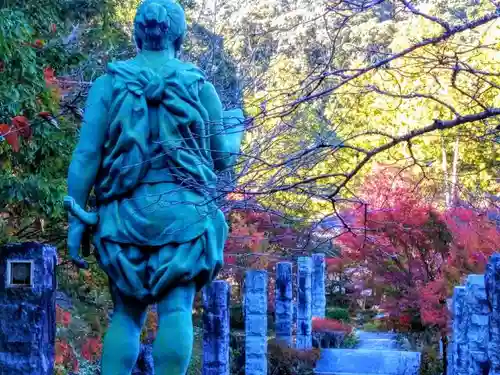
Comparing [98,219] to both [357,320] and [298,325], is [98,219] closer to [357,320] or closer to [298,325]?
[298,325]

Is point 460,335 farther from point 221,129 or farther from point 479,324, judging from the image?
point 221,129

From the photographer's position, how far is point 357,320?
102 ft

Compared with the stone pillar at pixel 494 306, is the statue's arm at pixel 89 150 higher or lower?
higher

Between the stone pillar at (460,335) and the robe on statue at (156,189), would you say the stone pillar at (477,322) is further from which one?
the robe on statue at (156,189)

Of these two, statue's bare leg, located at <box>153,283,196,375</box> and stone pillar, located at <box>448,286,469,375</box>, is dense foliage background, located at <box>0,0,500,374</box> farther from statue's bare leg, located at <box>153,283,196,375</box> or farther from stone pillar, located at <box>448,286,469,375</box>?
stone pillar, located at <box>448,286,469,375</box>

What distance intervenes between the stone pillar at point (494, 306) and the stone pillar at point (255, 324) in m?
10.3

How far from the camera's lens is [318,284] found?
2892cm

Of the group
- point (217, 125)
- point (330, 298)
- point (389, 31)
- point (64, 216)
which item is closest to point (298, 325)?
point (389, 31)

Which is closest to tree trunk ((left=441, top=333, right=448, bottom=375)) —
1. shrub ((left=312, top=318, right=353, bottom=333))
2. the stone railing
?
shrub ((left=312, top=318, right=353, bottom=333))

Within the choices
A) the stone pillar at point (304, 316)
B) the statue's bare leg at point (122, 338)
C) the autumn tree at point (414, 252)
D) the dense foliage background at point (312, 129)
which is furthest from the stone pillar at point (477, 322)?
the stone pillar at point (304, 316)

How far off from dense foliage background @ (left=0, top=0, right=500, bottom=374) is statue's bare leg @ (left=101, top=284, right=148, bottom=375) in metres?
0.82

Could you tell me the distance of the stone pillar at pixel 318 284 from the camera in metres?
28.7

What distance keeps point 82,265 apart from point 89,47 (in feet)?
30.9

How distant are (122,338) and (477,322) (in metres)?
5.49
